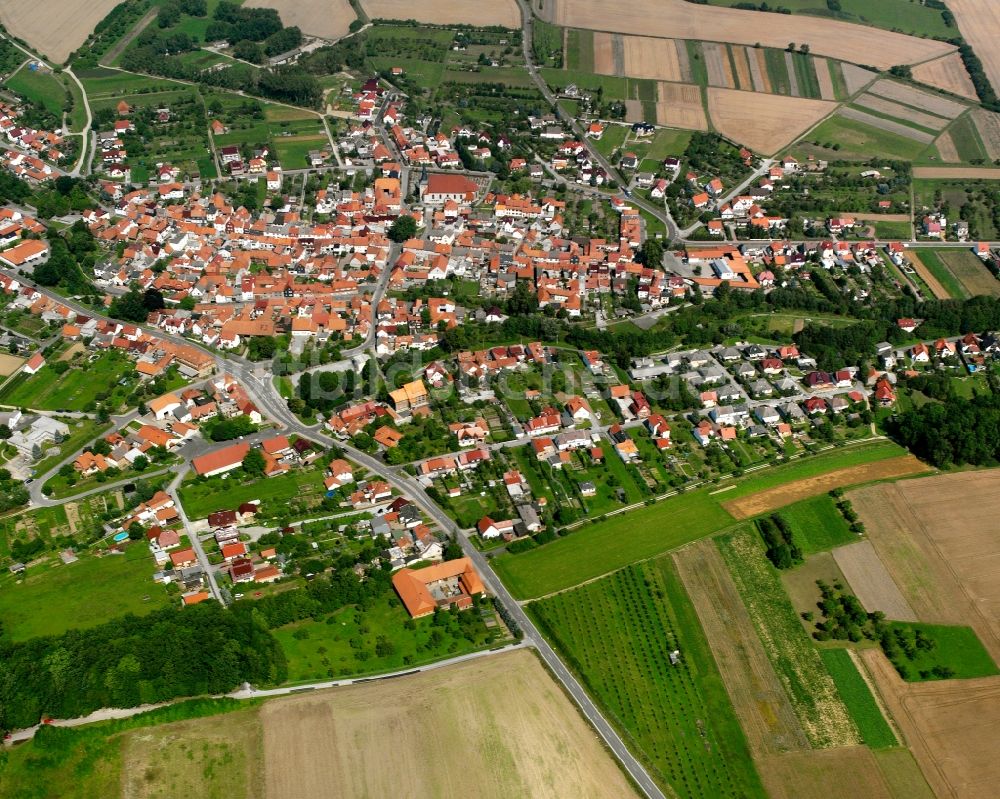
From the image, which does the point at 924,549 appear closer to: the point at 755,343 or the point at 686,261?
the point at 755,343

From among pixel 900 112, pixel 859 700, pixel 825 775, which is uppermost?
pixel 900 112

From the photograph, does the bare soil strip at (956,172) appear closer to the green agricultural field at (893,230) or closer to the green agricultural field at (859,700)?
the green agricultural field at (893,230)

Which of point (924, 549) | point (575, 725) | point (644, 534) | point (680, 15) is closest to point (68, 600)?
point (575, 725)

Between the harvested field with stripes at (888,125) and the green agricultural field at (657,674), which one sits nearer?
the green agricultural field at (657,674)

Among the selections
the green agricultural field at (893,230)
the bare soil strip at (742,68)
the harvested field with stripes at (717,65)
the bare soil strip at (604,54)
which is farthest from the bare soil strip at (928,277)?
the bare soil strip at (604,54)

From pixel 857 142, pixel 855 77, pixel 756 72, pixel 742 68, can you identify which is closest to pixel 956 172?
pixel 857 142

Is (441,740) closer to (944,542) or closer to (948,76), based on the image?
(944,542)

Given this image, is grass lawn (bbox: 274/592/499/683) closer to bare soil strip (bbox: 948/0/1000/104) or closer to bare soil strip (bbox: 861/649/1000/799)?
bare soil strip (bbox: 861/649/1000/799)
